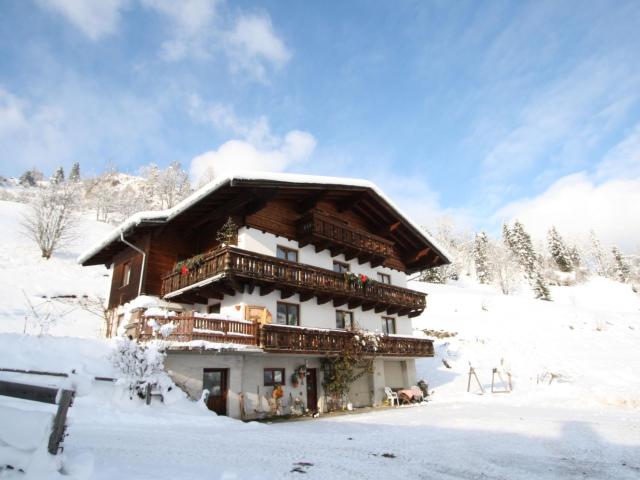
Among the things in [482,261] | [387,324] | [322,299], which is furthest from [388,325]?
[482,261]

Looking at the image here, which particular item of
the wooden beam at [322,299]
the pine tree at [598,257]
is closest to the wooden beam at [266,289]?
the wooden beam at [322,299]

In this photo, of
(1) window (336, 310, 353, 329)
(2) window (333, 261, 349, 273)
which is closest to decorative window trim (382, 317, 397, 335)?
(1) window (336, 310, 353, 329)

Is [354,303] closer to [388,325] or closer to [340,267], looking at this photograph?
[340,267]

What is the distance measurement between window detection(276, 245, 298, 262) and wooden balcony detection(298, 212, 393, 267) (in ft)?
2.24

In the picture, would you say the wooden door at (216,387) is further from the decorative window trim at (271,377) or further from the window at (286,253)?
the window at (286,253)

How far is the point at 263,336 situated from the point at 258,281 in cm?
248

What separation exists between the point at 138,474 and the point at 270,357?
13745 millimetres

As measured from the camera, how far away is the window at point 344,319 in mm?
23234

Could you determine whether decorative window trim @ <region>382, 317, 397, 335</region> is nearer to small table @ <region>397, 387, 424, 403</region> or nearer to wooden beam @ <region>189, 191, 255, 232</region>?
small table @ <region>397, 387, 424, 403</region>

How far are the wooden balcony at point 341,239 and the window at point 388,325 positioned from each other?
147 inches

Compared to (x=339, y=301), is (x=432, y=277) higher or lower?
higher

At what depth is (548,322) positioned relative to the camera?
45531 mm

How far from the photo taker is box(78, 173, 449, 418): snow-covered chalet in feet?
53.6

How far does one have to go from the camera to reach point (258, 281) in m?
17.9
